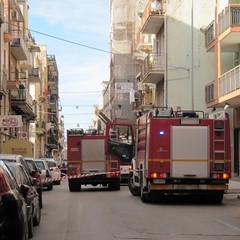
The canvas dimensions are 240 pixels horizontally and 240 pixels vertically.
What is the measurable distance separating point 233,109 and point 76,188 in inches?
509

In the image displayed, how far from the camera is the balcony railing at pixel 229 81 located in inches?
1109

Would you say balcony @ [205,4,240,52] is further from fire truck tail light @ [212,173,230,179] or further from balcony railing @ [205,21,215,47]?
fire truck tail light @ [212,173,230,179]

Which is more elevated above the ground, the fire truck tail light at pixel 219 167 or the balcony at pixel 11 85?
the balcony at pixel 11 85

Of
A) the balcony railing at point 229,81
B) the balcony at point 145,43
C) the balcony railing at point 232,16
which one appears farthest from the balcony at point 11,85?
the balcony railing at point 232,16

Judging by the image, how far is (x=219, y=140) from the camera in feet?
60.4

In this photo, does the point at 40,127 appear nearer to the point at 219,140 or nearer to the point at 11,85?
the point at 11,85

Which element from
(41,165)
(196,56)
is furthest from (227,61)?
(41,165)

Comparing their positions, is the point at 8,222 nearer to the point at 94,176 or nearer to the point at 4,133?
the point at 94,176

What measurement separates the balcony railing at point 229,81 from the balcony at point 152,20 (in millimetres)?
11089

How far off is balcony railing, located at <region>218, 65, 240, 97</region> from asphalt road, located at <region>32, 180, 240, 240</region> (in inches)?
380

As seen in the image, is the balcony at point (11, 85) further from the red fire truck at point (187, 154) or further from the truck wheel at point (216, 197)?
the truck wheel at point (216, 197)

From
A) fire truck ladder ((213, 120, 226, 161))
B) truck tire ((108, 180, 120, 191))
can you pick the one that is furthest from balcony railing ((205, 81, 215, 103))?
fire truck ladder ((213, 120, 226, 161))

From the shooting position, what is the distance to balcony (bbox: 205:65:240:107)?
2828cm

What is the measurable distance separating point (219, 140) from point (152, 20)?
24.0m
